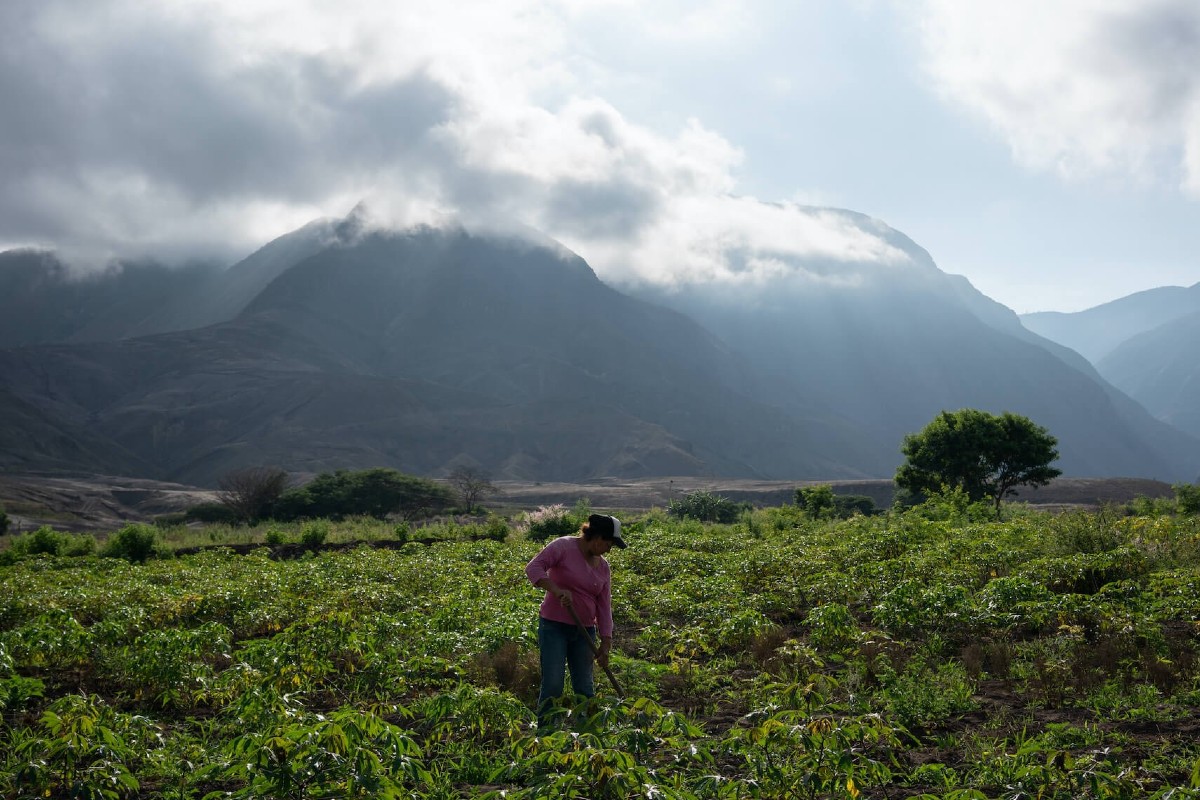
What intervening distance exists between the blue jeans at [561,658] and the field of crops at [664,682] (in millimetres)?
279

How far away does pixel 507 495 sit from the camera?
358 feet

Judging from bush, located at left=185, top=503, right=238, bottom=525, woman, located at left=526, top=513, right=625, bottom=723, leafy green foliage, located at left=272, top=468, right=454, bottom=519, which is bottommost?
bush, located at left=185, top=503, right=238, bottom=525

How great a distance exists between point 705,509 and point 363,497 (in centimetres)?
2483

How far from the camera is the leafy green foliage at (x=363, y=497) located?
150 ft

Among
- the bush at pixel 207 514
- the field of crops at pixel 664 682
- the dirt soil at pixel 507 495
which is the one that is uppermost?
the field of crops at pixel 664 682

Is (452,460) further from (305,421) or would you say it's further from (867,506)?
(867,506)

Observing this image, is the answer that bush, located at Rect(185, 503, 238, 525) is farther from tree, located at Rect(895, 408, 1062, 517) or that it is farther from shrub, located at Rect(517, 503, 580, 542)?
tree, located at Rect(895, 408, 1062, 517)

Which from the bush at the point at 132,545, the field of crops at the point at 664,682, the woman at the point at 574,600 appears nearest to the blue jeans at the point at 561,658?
the woman at the point at 574,600

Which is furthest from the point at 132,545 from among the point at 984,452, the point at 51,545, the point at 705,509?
the point at 984,452

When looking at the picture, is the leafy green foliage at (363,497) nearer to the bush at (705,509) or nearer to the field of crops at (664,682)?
the bush at (705,509)

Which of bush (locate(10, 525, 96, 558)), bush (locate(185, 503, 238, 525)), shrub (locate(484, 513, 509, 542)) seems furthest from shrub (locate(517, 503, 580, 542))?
bush (locate(185, 503, 238, 525))

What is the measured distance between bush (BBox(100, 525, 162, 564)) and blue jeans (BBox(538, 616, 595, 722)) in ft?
64.8

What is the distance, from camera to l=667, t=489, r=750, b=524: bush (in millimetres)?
34469

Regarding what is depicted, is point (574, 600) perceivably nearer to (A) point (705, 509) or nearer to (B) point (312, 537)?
(B) point (312, 537)
